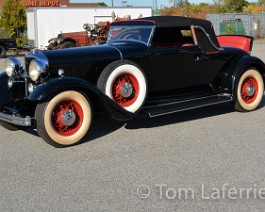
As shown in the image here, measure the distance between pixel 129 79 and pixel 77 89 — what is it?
80 centimetres

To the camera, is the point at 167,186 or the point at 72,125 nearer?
the point at 167,186

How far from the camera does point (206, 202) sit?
342 cm

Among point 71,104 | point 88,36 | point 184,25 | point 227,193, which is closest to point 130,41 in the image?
point 184,25

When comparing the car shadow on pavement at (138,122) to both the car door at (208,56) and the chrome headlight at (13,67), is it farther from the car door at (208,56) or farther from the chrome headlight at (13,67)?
the chrome headlight at (13,67)

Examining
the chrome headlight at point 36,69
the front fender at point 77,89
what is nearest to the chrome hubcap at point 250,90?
the front fender at point 77,89

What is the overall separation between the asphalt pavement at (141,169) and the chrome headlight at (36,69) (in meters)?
0.86

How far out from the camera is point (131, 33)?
243 inches

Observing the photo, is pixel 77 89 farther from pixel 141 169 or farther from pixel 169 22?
pixel 169 22

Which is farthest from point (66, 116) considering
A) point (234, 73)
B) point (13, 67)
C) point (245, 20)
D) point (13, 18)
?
point (245, 20)

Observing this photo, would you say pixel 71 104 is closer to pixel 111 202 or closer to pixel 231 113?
pixel 111 202

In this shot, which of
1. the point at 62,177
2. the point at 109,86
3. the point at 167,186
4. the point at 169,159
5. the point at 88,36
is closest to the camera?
the point at 167,186

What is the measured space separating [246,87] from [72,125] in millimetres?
3198

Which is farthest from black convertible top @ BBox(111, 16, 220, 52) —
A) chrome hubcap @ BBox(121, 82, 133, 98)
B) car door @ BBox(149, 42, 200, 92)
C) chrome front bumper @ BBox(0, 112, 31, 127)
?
chrome front bumper @ BBox(0, 112, 31, 127)

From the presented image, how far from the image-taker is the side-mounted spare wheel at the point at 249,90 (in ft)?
21.9
